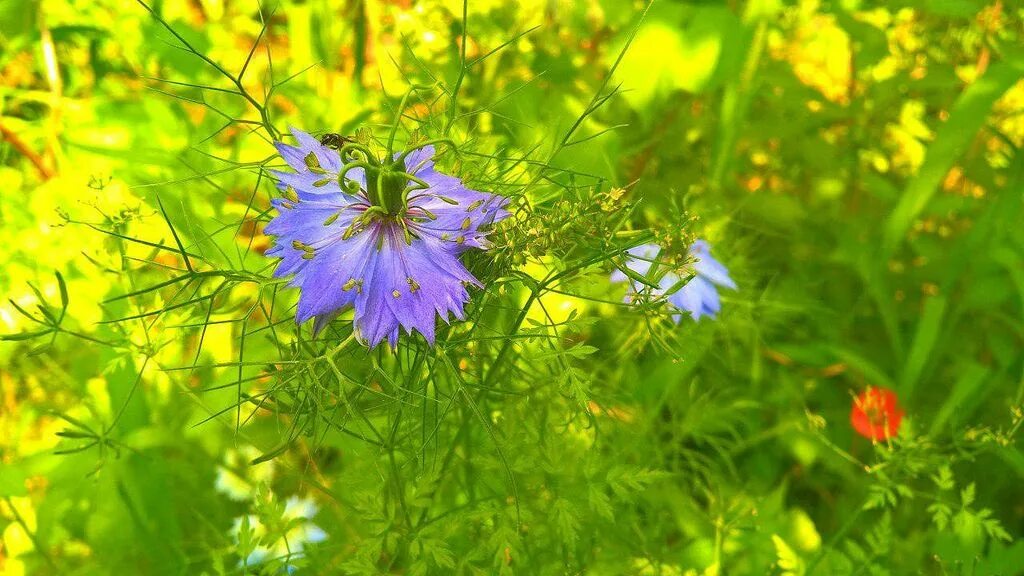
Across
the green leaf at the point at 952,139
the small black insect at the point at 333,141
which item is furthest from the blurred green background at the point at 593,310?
the small black insect at the point at 333,141

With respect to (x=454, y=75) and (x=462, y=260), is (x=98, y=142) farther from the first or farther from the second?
(x=462, y=260)

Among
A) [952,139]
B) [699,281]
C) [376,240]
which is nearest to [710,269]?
[699,281]

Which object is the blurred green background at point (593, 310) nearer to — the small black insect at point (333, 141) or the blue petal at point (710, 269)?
the blue petal at point (710, 269)

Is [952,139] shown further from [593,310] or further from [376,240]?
[376,240]

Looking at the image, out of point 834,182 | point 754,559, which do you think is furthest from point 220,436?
point 834,182

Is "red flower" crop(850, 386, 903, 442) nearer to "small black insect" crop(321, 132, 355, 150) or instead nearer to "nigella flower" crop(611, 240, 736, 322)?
"nigella flower" crop(611, 240, 736, 322)
